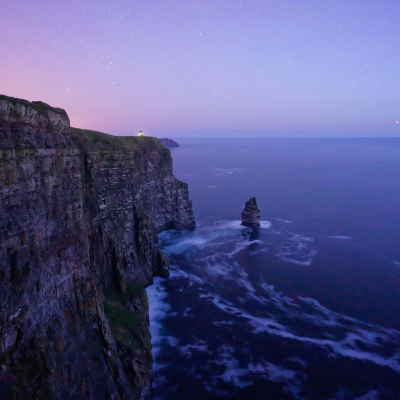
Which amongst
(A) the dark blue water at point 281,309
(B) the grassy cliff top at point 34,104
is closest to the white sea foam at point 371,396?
(A) the dark blue water at point 281,309

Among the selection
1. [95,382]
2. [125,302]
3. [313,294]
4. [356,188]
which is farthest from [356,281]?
[356,188]

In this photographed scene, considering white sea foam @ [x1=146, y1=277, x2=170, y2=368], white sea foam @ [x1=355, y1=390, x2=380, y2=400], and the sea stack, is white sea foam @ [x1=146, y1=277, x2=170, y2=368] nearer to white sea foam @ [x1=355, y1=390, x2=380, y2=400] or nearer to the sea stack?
white sea foam @ [x1=355, y1=390, x2=380, y2=400]

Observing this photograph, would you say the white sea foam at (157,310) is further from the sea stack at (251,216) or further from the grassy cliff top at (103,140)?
the sea stack at (251,216)

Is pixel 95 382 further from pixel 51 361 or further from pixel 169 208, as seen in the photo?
pixel 169 208

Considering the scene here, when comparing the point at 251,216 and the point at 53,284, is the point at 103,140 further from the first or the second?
the point at 251,216

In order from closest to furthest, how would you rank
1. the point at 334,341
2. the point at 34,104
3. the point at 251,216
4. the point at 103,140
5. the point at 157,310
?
the point at 34,104 < the point at 334,341 < the point at 103,140 < the point at 157,310 < the point at 251,216

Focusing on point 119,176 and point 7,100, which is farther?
point 119,176

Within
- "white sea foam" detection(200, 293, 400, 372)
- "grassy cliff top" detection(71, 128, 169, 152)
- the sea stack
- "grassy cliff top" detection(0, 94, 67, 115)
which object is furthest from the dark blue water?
"grassy cliff top" detection(0, 94, 67, 115)

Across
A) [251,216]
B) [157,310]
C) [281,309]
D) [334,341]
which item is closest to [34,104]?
[157,310]
